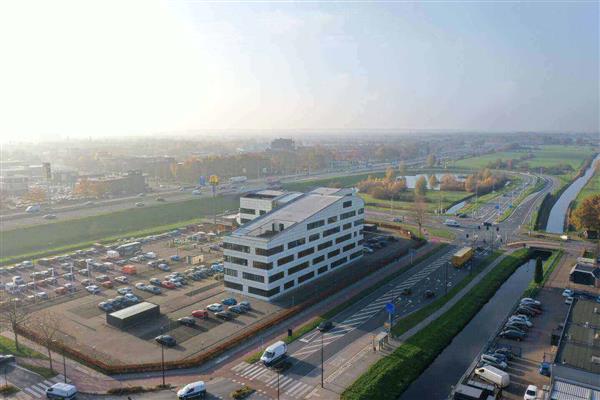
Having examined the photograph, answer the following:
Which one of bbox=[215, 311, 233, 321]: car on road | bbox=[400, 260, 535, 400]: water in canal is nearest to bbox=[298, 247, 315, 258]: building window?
bbox=[215, 311, 233, 321]: car on road

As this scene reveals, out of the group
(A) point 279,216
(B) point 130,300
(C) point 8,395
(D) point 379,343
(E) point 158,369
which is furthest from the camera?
(A) point 279,216

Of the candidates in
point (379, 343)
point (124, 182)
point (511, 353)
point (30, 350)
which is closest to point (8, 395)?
point (30, 350)

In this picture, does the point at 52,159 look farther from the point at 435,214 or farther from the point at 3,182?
the point at 435,214

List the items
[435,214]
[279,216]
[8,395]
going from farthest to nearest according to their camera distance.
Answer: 1. [435,214]
2. [279,216]
3. [8,395]

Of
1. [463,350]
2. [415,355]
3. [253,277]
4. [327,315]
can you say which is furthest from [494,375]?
[253,277]

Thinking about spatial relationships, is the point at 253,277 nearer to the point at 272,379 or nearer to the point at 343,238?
the point at 343,238

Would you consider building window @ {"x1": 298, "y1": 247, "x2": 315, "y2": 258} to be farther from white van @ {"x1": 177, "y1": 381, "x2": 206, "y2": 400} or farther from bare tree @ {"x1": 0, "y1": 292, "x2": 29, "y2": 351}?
bare tree @ {"x1": 0, "y1": 292, "x2": 29, "y2": 351}

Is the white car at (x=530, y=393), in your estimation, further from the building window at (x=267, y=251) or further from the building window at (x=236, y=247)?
the building window at (x=236, y=247)
